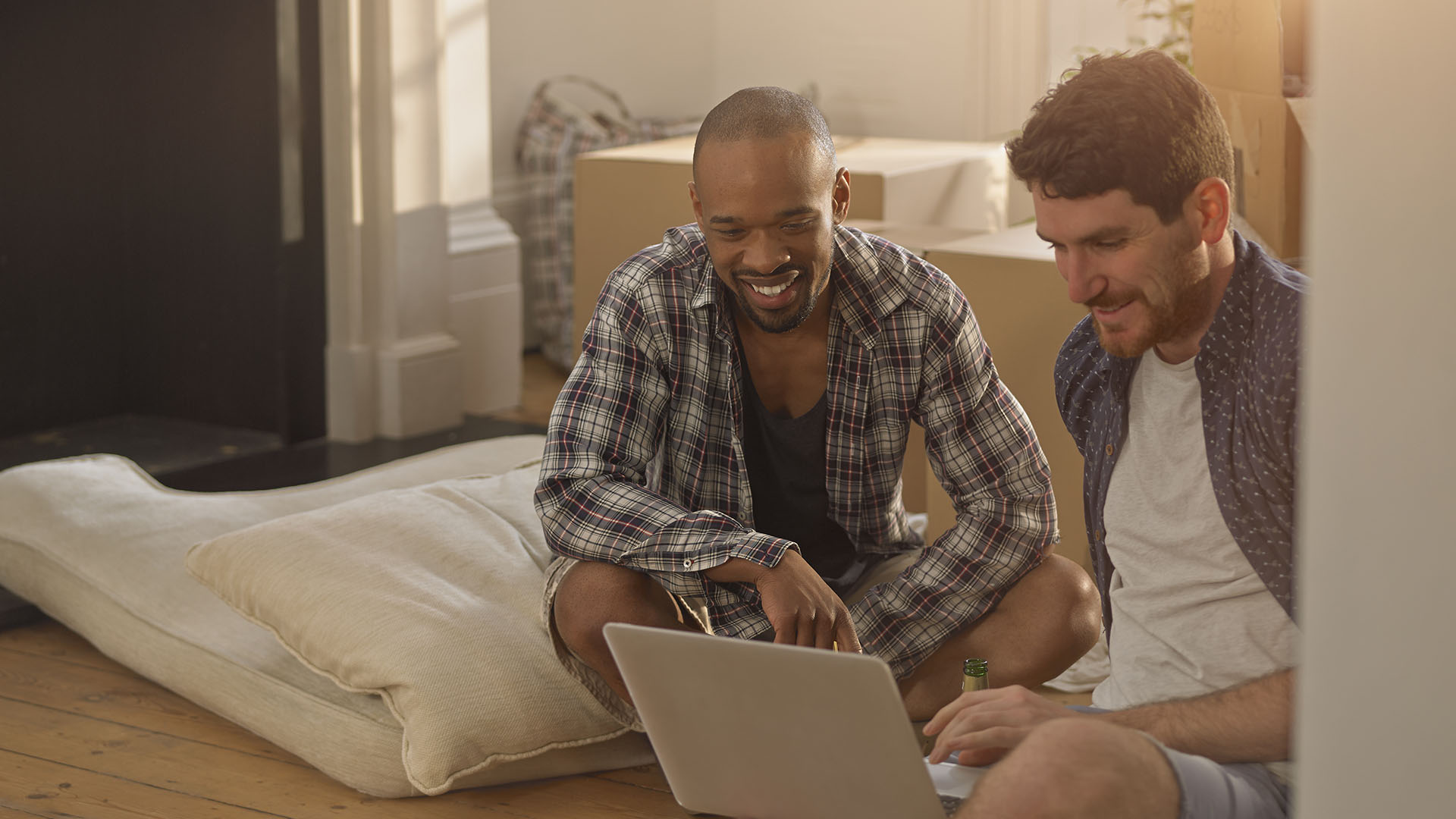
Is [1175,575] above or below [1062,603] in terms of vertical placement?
above

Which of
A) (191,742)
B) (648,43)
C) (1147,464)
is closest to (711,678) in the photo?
(1147,464)

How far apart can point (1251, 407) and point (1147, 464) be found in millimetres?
145

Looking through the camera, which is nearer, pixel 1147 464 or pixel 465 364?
pixel 1147 464

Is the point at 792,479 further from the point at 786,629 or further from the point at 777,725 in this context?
the point at 777,725

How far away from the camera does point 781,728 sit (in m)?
1.34

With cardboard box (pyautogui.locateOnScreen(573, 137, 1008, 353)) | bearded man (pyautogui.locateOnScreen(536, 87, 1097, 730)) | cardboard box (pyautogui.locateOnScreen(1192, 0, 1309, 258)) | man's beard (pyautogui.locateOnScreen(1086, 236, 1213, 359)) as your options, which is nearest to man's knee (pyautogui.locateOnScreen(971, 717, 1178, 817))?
man's beard (pyautogui.locateOnScreen(1086, 236, 1213, 359))

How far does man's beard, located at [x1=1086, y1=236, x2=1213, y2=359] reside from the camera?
1.34 meters

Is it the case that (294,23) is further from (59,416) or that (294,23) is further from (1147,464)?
(1147,464)

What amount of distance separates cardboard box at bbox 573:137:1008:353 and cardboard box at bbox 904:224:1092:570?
2.70ft

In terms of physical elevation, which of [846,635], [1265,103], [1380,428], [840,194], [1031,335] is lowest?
[846,635]

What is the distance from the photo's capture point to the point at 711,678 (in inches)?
52.6

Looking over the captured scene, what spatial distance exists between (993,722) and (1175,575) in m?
0.23

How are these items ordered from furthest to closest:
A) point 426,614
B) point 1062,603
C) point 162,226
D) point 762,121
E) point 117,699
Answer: point 162,226 → point 117,699 → point 426,614 → point 1062,603 → point 762,121

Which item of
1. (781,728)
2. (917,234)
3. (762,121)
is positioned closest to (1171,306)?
(781,728)
